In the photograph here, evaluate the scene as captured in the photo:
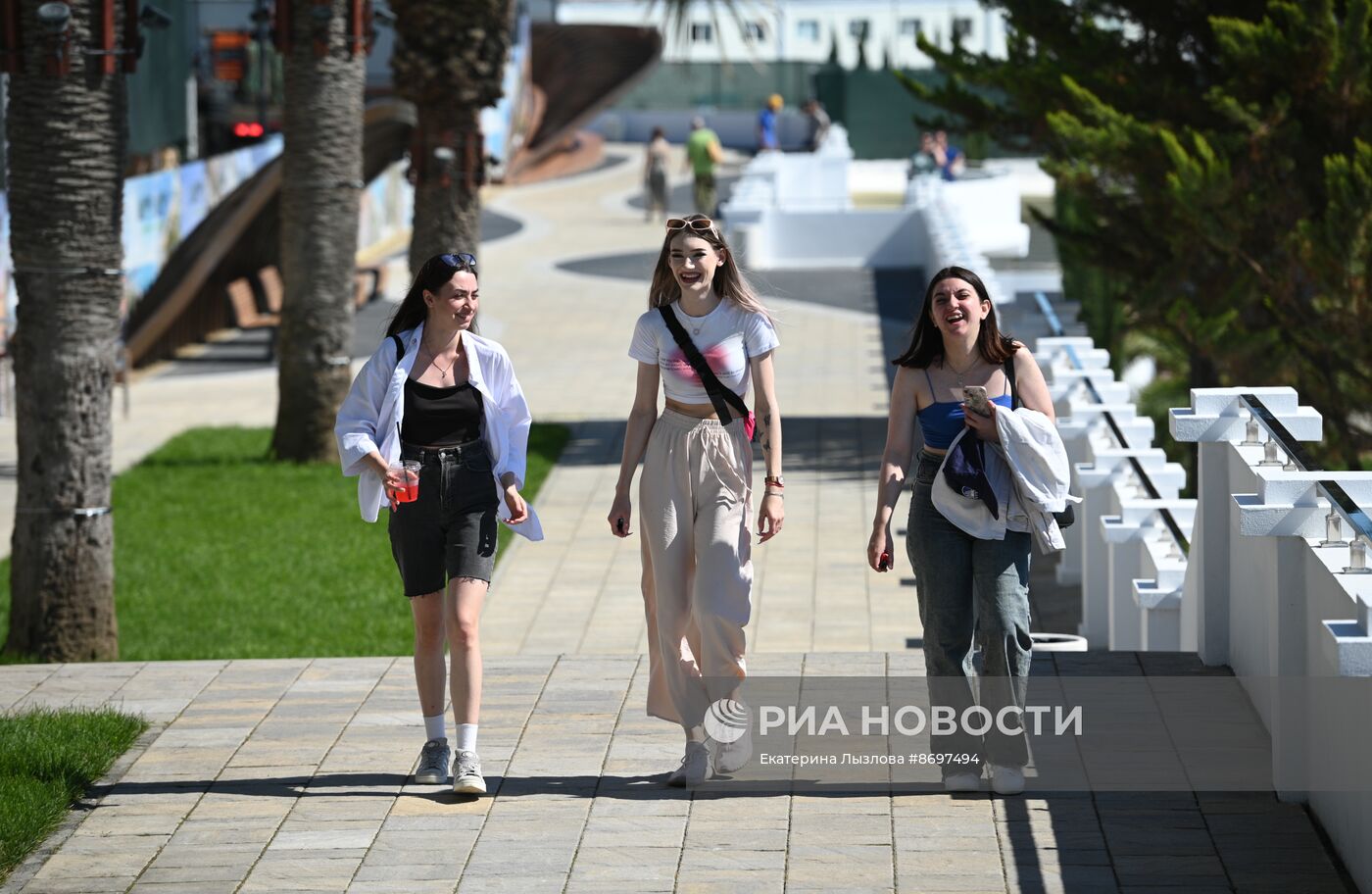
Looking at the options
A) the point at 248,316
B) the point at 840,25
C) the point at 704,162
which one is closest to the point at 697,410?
the point at 248,316

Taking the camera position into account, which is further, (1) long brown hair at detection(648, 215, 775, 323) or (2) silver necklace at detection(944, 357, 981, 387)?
(1) long brown hair at detection(648, 215, 775, 323)

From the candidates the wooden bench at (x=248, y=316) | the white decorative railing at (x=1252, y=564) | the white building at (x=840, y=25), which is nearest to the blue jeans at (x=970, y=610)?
the white decorative railing at (x=1252, y=564)

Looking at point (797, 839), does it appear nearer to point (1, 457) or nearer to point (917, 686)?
point (917, 686)

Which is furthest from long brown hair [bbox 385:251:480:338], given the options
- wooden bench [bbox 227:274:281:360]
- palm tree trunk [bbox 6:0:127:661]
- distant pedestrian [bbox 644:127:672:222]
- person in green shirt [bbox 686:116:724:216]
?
distant pedestrian [bbox 644:127:672:222]

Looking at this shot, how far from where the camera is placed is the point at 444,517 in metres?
6.43

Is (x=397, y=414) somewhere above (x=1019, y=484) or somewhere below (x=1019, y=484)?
above

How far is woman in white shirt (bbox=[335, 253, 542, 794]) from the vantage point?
641 centimetres

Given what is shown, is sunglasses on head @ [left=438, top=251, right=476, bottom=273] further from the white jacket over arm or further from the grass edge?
the grass edge

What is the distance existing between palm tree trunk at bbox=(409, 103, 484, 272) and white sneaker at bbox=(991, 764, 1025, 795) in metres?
11.9

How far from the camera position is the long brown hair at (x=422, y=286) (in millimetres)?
6418

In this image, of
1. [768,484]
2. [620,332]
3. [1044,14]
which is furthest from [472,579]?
[620,332]

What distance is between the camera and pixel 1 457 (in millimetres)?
16891

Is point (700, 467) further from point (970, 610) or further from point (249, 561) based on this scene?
point (249, 561)

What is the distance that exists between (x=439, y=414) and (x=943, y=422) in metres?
1.51
